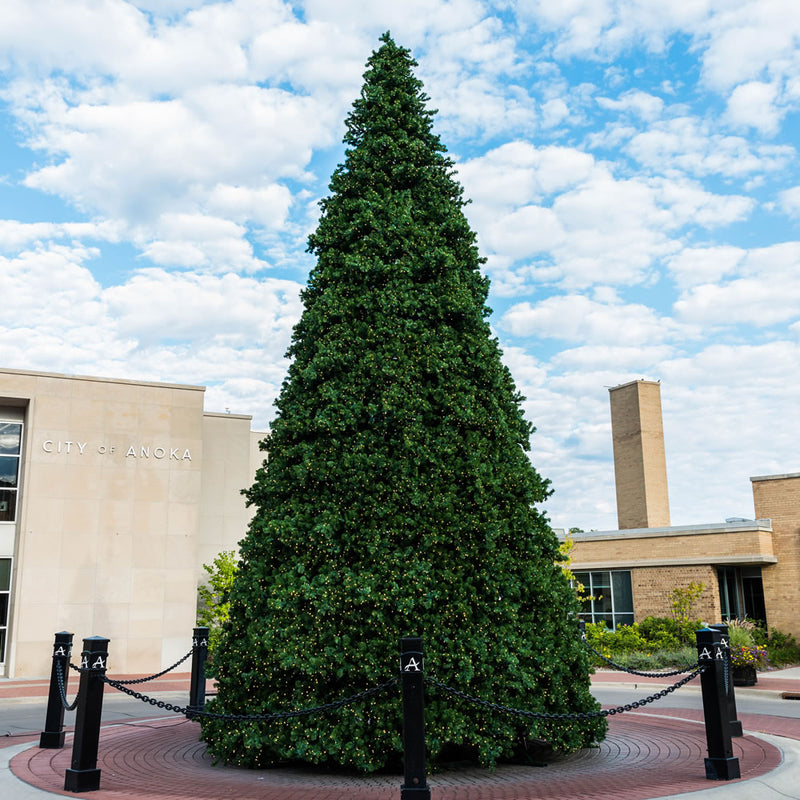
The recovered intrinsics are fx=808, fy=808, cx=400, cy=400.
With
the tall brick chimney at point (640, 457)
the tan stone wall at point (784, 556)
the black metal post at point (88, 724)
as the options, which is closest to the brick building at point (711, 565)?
the tan stone wall at point (784, 556)

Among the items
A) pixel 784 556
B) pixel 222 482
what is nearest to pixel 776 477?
pixel 784 556

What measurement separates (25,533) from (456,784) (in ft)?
61.4

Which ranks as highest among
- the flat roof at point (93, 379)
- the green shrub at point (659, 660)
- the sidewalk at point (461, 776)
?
the flat roof at point (93, 379)

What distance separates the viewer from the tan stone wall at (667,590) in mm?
26500

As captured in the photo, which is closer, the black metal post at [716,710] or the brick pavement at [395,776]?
the brick pavement at [395,776]

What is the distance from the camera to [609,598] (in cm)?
2911

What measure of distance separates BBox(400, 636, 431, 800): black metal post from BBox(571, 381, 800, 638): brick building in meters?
22.7

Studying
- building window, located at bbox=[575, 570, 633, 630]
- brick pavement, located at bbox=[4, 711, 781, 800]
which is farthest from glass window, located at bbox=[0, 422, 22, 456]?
building window, located at bbox=[575, 570, 633, 630]

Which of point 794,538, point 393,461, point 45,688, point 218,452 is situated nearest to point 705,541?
point 794,538

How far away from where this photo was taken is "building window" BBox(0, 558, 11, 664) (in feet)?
74.5

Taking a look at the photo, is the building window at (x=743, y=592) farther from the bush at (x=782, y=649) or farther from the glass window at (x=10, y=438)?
the glass window at (x=10, y=438)

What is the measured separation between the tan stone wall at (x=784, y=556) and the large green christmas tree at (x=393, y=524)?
2147 centimetres

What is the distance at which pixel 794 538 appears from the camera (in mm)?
26688

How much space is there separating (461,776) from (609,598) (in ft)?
75.6
